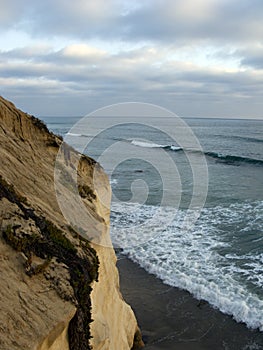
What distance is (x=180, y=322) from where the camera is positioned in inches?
390

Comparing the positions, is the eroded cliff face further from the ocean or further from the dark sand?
the ocean

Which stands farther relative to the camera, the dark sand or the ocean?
the ocean

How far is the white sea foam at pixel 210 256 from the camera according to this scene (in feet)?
35.9

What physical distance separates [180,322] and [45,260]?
6404 millimetres

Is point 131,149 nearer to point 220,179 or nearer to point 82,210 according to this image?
point 220,179

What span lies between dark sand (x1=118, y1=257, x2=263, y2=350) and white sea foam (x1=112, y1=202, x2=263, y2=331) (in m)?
0.39

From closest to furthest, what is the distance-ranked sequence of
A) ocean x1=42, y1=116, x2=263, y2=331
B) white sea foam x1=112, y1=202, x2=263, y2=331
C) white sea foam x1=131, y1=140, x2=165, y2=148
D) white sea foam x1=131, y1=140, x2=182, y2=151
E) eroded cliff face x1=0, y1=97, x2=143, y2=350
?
eroded cliff face x1=0, y1=97, x2=143, y2=350 → white sea foam x1=112, y1=202, x2=263, y2=331 → ocean x1=42, y1=116, x2=263, y2=331 → white sea foam x1=131, y1=140, x2=182, y2=151 → white sea foam x1=131, y1=140, x2=165, y2=148

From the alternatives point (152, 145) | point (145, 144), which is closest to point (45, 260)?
point (152, 145)

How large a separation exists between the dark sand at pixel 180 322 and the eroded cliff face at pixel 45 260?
1.81 meters

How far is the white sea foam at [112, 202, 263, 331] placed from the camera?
35.9 ft

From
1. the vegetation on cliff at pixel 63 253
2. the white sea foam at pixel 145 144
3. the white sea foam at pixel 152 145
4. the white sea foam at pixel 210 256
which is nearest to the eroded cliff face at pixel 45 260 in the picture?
the vegetation on cliff at pixel 63 253

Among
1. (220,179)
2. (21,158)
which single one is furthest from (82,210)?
(220,179)

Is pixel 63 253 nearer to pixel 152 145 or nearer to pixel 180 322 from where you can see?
pixel 180 322

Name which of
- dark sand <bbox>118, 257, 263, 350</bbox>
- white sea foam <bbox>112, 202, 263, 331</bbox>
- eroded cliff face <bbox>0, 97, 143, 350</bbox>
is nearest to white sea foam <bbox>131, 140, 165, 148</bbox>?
white sea foam <bbox>112, 202, 263, 331</bbox>
